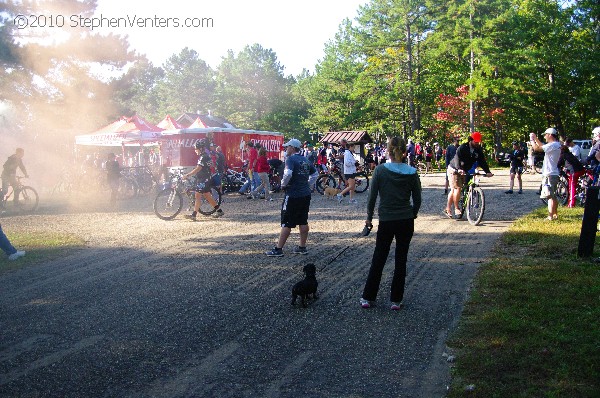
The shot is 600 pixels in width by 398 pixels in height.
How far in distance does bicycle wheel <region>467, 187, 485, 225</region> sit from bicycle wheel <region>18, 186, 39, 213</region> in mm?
12339

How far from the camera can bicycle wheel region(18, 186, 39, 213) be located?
15422mm

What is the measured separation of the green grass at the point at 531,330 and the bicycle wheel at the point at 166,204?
7.78 meters

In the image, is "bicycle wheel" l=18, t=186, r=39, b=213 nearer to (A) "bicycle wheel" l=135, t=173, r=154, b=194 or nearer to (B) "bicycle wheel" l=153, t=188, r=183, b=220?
(A) "bicycle wheel" l=135, t=173, r=154, b=194

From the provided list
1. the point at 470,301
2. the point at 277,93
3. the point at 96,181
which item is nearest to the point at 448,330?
the point at 470,301

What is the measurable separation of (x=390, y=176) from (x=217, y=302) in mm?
2344

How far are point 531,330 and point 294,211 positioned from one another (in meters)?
4.14

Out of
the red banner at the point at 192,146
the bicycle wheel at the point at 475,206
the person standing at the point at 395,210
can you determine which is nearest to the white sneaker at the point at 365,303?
the person standing at the point at 395,210

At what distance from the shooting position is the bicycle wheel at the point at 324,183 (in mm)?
17766

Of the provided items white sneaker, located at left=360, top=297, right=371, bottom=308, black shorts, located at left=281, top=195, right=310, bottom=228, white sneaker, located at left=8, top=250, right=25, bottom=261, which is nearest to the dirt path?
white sneaker, located at left=360, top=297, right=371, bottom=308

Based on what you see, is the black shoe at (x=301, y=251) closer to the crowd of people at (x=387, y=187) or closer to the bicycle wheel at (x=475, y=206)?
the crowd of people at (x=387, y=187)

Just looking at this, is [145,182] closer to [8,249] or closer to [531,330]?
[8,249]

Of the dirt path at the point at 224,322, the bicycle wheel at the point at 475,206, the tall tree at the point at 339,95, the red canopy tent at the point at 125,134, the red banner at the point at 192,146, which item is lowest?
the dirt path at the point at 224,322

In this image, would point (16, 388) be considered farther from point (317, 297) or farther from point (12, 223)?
point (12, 223)

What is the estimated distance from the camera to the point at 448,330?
4.77 metres
